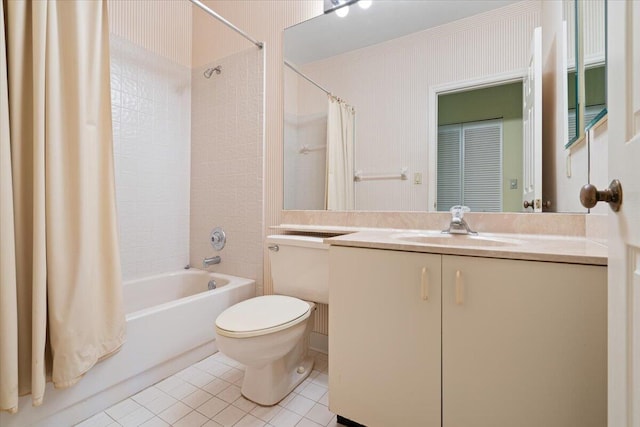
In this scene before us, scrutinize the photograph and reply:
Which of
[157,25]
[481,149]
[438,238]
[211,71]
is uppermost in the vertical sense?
[157,25]

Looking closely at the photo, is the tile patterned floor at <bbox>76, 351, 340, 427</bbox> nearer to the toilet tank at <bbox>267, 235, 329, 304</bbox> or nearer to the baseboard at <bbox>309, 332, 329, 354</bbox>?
the baseboard at <bbox>309, 332, 329, 354</bbox>

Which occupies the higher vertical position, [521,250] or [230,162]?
[230,162]

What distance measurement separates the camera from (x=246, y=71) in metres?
2.04

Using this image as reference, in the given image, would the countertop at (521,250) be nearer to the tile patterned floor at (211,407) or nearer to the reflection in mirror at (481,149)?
the reflection in mirror at (481,149)

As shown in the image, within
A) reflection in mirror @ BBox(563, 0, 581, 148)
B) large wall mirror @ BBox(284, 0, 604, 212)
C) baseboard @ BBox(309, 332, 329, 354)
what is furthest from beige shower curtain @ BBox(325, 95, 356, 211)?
reflection in mirror @ BBox(563, 0, 581, 148)

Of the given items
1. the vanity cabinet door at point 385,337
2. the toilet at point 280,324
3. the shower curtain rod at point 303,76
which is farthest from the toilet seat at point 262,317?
the shower curtain rod at point 303,76

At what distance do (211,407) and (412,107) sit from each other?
1698mm

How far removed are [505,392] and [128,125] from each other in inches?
94.0

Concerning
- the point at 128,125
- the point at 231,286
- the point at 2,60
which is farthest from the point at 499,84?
the point at 128,125

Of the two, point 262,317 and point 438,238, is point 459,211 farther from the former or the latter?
point 262,317

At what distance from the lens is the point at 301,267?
153 centimetres

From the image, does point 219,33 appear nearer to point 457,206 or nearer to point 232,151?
point 232,151

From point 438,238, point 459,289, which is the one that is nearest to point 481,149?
point 438,238

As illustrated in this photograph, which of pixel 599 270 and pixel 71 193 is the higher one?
pixel 71 193
